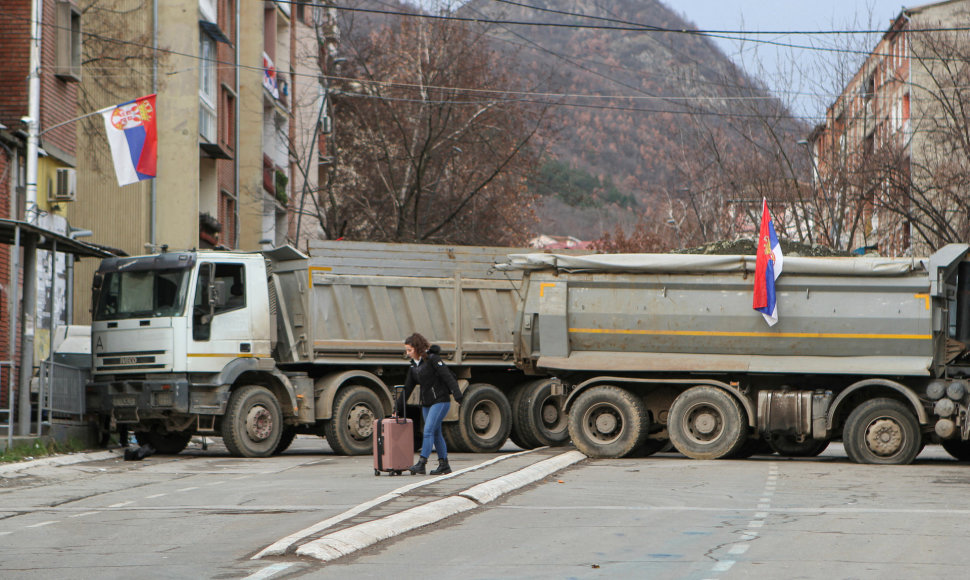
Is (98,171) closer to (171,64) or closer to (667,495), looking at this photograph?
(171,64)

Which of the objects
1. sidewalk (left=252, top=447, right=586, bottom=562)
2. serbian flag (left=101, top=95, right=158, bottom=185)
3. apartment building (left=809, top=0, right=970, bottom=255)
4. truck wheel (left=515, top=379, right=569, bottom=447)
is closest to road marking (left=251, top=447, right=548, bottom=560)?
sidewalk (left=252, top=447, right=586, bottom=562)

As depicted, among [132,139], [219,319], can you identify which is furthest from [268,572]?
[132,139]

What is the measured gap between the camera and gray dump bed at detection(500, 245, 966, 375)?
1800 centimetres

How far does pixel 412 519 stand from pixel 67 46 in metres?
17.5

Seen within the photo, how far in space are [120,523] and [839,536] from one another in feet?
19.0

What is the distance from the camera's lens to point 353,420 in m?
20.5

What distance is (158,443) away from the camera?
832 inches

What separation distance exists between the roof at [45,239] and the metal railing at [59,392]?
174 cm

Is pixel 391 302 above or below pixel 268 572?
above

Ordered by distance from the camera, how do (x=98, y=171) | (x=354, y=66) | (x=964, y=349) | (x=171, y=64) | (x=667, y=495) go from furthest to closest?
(x=354, y=66) → (x=171, y=64) → (x=98, y=171) → (x=964, y=349) → (x=667, y=495)

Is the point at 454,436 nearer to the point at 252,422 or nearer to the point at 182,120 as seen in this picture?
the point at 252,422

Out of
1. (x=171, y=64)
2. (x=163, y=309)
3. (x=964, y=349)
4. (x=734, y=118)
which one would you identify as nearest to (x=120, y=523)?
(x=163, y=309)

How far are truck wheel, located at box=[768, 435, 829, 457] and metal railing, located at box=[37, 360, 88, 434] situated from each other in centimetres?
1031

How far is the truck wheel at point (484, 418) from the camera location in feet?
69.4
